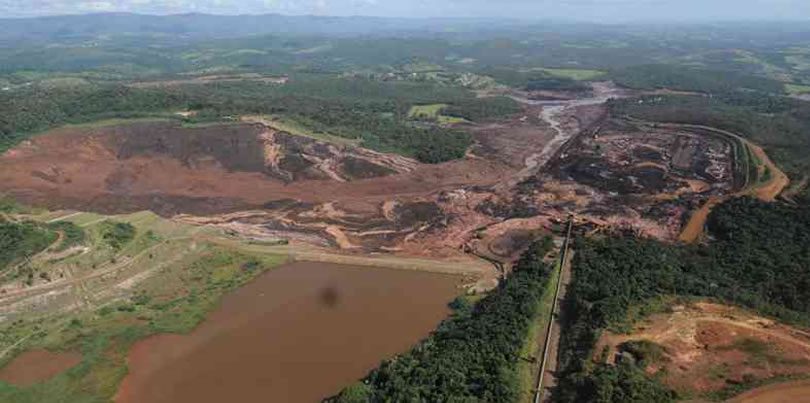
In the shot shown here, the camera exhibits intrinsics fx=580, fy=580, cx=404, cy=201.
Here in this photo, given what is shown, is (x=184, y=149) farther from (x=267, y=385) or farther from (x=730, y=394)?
(x=730, y=394)

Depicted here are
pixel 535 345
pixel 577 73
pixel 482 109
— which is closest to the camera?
pixel 535 345

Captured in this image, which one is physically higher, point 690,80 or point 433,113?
point 690,80

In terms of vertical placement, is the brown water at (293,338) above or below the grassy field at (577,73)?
below

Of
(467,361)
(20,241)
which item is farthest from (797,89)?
(20,241)

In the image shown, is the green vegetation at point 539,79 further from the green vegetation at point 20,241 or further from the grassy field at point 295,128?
the green vegetation at point 20,241

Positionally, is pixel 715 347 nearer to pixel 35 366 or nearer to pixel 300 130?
pixel 35 366

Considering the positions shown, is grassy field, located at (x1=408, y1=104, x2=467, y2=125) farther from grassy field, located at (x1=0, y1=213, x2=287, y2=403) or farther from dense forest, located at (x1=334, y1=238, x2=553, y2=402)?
dense forest, located at (x1=334, y1=238, x2=553, y2=402)

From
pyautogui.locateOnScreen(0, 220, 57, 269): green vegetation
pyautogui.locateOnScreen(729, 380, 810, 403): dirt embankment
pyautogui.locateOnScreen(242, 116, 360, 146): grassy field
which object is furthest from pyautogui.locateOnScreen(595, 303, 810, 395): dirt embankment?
pyautogui.locateOnScreen(242, 116, 360, 146): grassy field

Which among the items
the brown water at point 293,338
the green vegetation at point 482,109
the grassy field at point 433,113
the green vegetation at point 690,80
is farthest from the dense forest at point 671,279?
the green vegetation at point 690,80
